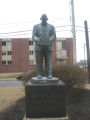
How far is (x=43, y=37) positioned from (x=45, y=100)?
187 centimetres

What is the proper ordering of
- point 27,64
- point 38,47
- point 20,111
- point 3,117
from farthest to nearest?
point 27,64, point 20,111, point 3,117, point 38,47

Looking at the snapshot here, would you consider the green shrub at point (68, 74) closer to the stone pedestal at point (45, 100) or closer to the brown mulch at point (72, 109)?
the brown mulch at point (72, 109)

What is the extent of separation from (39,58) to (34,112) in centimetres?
165

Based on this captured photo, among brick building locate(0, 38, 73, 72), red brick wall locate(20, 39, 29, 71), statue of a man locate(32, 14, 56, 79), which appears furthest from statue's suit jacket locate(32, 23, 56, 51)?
red brick wall locate(20, 39, 29, 71)

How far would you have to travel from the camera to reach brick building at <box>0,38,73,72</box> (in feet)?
140

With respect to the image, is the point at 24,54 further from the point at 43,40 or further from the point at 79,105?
the point at 43,40

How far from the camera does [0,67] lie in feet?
142

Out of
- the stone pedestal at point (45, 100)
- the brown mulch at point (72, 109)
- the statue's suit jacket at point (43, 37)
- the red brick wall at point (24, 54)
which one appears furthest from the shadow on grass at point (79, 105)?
the red brick wall at point (24, 54)

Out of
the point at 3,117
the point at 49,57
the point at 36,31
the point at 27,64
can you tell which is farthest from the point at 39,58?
the point at 27,64

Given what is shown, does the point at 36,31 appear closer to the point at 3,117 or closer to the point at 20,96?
the point at 3,117

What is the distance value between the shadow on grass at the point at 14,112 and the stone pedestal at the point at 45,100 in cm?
214

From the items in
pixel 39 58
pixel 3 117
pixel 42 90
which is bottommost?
pixel 3 117

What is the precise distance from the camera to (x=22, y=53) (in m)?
42.9

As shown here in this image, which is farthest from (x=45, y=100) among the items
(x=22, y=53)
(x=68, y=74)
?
(x=22, y=53)
